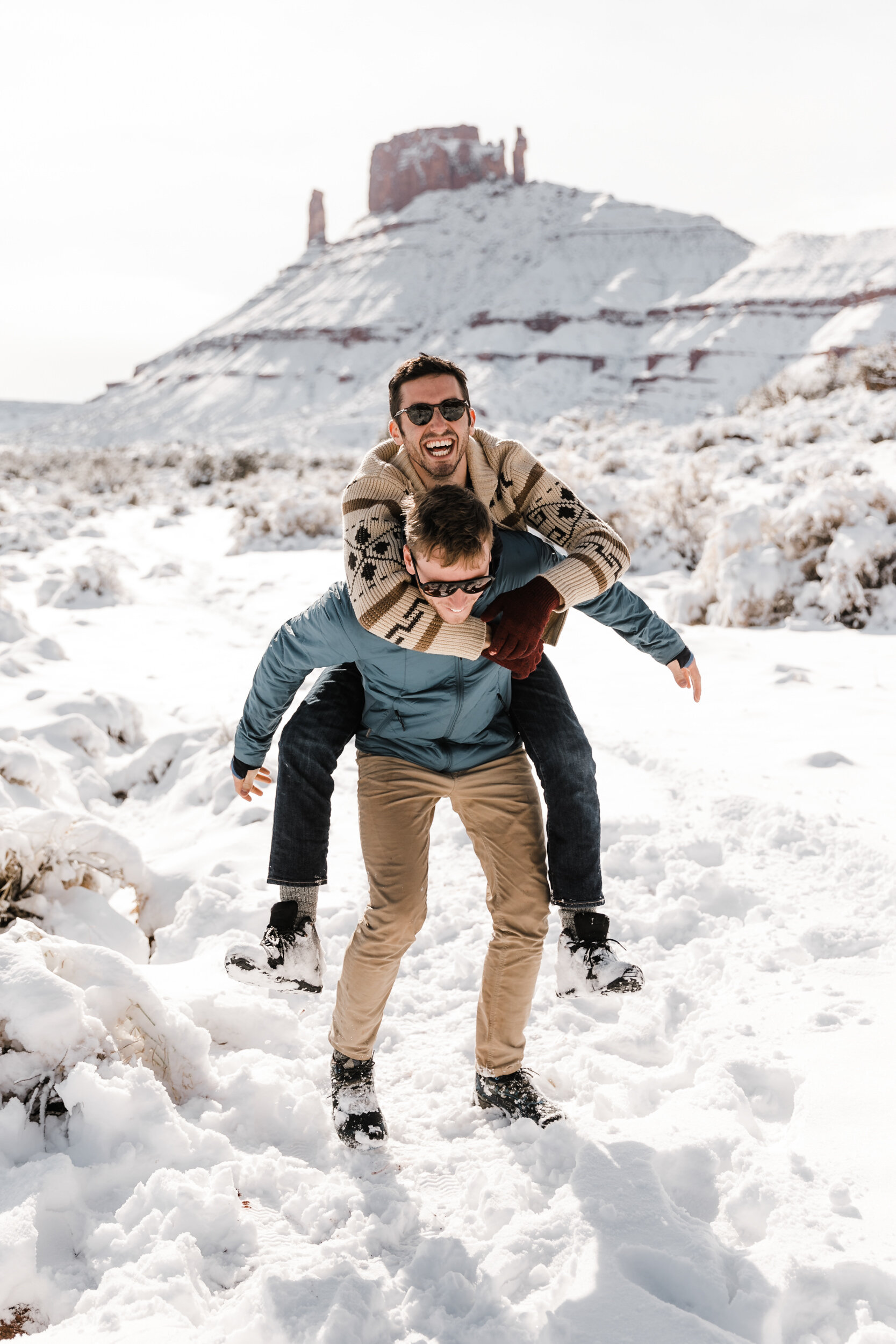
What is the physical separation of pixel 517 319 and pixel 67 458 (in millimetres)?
53947

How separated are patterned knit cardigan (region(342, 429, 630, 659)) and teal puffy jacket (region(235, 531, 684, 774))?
0.30ft

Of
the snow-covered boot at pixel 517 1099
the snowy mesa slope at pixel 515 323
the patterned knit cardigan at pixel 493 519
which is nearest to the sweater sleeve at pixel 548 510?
the patterned knit cardigan at pixel 493 519

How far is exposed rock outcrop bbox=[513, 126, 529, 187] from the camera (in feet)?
363

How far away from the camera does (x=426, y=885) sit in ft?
6.85

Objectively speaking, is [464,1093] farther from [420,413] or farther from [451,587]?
[420,413]

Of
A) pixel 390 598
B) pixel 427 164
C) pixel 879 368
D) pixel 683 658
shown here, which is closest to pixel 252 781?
pixel 390 598

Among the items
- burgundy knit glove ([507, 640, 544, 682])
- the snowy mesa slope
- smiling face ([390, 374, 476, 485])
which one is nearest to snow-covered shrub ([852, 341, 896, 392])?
smiling face ([390, 374, 476, 485])

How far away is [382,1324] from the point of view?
1614mm

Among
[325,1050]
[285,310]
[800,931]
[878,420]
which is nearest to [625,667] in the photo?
[800,931]

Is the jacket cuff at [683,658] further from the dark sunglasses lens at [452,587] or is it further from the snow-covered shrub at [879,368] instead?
the snow-covered shrub at [879,368]

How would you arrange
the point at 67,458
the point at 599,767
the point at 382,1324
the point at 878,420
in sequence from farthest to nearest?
the point at 67,458 < the point at 878,420 < the point at 599,767 < the point at 382,1324

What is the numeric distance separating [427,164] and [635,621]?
122798mm

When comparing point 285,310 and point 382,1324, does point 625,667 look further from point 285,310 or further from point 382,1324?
point 285,310

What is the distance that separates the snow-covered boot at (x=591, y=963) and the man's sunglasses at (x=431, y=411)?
4.30 ft
